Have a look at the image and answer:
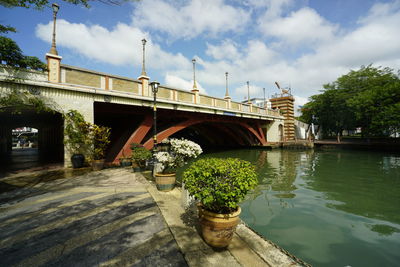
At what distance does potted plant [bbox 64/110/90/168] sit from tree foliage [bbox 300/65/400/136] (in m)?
31.3

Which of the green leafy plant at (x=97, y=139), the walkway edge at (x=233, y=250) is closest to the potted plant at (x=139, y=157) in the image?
the green leafy plant at (x=97, y=139)

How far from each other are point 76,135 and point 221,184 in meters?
9.99

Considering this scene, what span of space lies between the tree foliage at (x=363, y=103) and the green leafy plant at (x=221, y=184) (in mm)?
28448

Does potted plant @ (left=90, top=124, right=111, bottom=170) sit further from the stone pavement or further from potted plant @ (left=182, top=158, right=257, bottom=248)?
potted plant @ (left=182, top=158, right=257, bottom=248)

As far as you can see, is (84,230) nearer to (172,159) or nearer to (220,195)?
(220,195)

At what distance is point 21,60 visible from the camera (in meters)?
7.73

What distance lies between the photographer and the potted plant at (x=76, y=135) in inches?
387

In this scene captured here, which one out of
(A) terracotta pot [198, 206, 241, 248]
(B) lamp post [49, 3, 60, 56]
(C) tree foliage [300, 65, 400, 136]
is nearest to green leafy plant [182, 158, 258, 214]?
(A) terracotta pot [198, 206, 241, 248]

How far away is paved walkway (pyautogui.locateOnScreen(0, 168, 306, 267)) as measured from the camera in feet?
9.29

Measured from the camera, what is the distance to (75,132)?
9.91m

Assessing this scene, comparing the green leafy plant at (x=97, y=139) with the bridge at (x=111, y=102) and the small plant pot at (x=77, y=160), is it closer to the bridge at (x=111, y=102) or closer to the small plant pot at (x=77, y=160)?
the small plant pot at (x=77, y=160)

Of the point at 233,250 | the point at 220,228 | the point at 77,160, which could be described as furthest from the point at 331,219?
the point at 77,160

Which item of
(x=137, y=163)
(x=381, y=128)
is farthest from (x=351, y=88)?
(x=137, y=163)

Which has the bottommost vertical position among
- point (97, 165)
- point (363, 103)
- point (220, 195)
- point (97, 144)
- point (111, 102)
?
point (97, 165)
